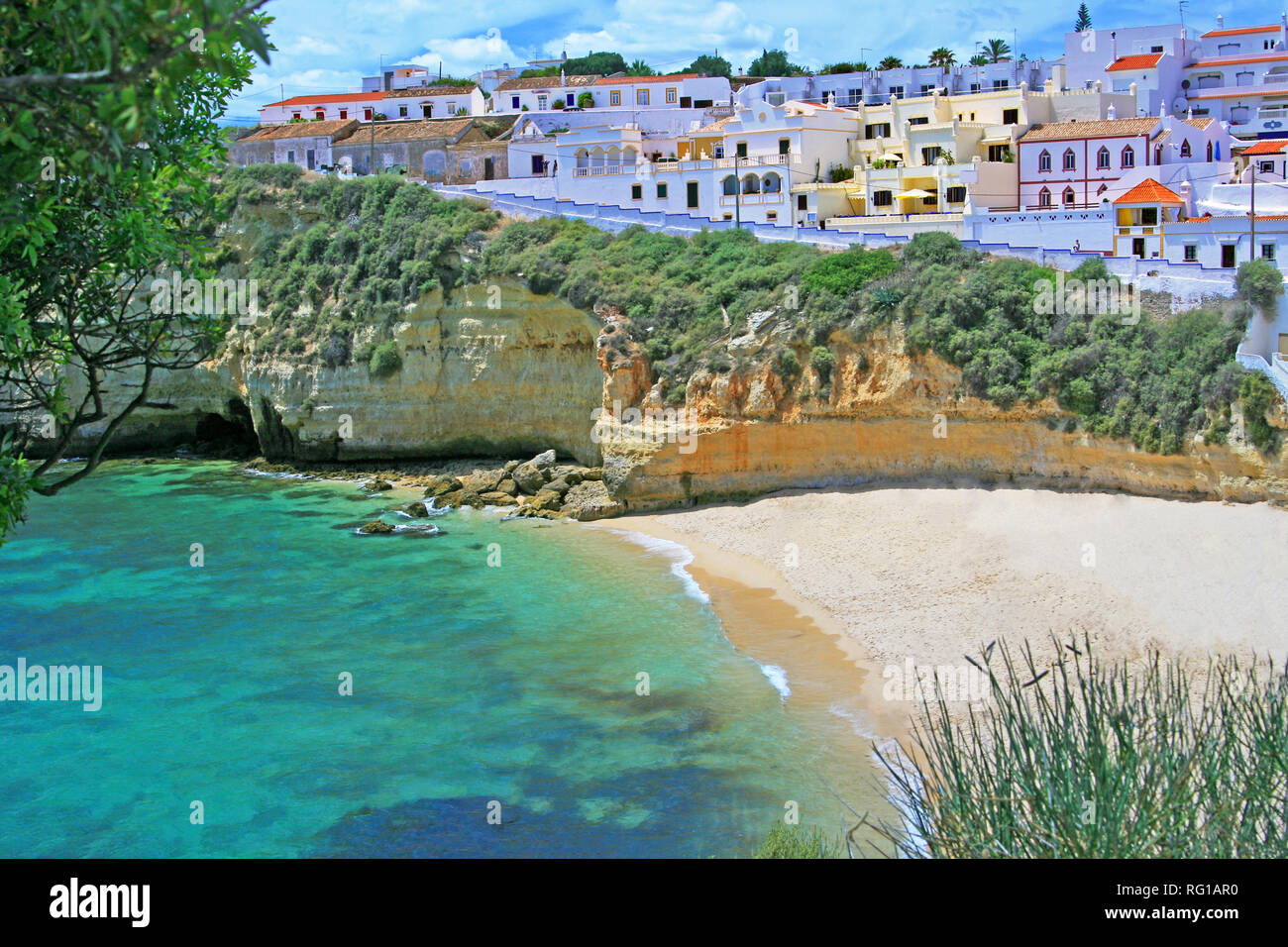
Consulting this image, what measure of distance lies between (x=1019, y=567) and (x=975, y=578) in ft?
3.77

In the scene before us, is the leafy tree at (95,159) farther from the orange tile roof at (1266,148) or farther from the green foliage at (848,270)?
the orange tile roof at (1266,148)

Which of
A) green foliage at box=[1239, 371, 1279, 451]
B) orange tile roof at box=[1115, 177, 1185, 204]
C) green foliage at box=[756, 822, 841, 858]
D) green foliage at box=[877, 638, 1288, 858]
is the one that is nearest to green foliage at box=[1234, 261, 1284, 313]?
green foliage at box=[1239, 371, 1279, 451]

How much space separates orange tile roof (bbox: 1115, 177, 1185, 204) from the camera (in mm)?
39719

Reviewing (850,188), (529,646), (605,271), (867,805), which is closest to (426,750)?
(529,646)

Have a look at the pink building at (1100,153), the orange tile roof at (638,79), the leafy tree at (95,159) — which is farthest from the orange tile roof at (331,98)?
the leafy tree at (95,159)

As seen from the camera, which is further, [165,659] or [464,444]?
[464,444]

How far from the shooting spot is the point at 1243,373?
2931cm

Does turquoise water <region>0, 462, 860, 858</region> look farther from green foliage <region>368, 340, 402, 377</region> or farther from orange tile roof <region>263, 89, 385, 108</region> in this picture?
orange tile roof <region>263, 89, 385, 108</region>

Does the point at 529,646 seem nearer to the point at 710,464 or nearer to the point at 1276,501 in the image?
the point at 710,464

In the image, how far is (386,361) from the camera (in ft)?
150

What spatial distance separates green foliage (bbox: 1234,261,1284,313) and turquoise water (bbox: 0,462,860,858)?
17348 mm

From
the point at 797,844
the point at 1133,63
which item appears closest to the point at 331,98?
the point at 1133,63

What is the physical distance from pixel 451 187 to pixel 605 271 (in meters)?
14.9

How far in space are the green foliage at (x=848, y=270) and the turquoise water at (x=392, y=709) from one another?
10926 millimetres
